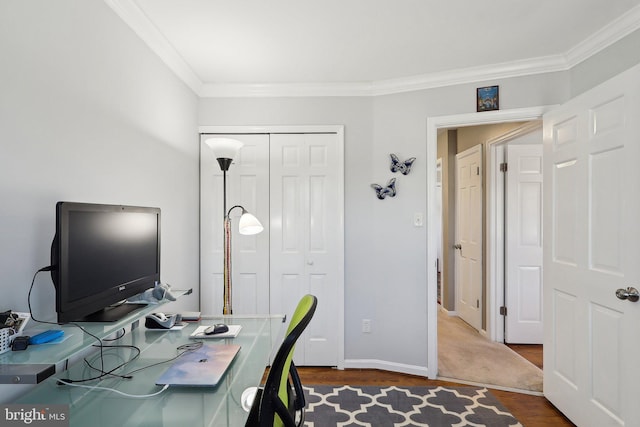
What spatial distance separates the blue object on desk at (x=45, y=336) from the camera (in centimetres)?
101

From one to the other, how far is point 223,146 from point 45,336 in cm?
159

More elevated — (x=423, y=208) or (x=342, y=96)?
(x=342, y=96)

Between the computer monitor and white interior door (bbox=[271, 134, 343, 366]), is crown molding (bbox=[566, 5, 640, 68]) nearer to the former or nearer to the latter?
white interior door (bbox=[271, 134, 343, 366])

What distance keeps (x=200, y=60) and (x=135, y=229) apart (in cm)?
152

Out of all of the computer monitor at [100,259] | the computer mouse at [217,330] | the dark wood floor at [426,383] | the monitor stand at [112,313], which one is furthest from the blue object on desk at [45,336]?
the dark wood floor at [426,383]

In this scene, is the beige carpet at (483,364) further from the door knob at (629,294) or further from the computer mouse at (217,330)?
the computer mouse at (217,330)

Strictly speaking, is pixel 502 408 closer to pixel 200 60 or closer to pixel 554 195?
pixel 554 195

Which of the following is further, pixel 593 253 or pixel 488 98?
pixel 488 98

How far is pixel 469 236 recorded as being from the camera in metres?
3.90

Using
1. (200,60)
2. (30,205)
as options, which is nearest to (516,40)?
(200,60)

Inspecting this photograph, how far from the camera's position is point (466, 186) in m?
4.01

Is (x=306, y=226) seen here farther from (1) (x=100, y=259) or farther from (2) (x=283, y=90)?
(1) (x=100, y=259)

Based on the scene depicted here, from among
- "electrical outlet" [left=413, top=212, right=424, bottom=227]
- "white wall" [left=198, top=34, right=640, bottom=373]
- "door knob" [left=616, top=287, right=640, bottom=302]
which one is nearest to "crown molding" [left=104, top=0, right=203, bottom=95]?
"white wall" [left=198, top=34, right=640, bottom=373]

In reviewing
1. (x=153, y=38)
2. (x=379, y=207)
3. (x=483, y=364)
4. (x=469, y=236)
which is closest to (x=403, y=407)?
(x=483, y=364)
